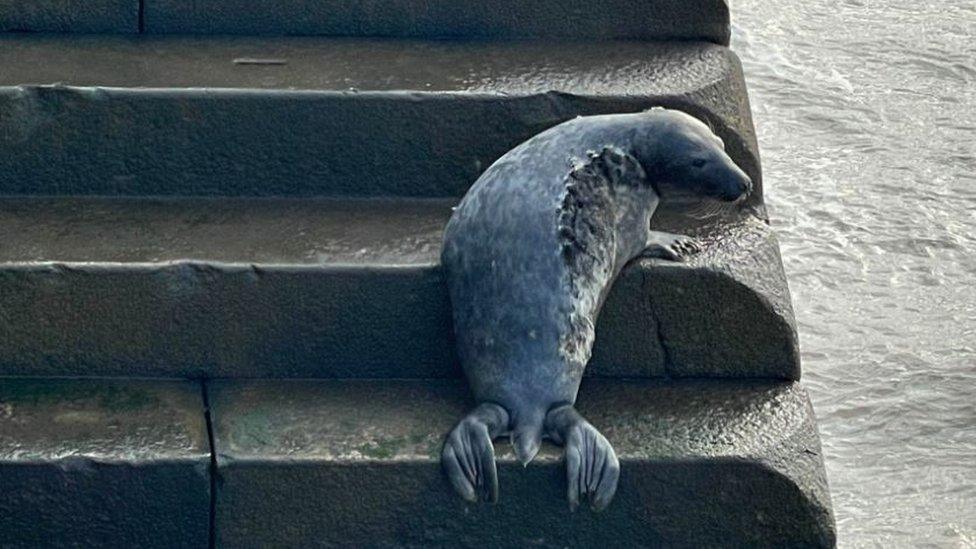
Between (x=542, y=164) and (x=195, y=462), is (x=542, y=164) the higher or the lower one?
the higher one

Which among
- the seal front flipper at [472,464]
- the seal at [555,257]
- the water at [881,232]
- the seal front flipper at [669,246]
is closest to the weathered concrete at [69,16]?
the seal at [555,257]

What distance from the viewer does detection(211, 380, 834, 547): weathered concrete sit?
4.45 metres

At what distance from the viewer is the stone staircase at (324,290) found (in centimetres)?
447

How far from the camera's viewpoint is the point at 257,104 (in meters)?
5.14

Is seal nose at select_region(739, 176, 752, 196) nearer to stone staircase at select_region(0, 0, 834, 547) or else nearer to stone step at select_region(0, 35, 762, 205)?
stone staircase at select_region(0, 0, 834, 547)

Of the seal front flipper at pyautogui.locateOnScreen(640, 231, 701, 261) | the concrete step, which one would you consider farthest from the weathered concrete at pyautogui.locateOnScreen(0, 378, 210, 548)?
the seal front flipper at pyautogui.locateOnScreen(640, 231, 701, 261)

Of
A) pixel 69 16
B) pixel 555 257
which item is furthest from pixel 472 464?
pixel 69 16

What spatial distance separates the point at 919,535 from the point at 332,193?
1864 millimetres

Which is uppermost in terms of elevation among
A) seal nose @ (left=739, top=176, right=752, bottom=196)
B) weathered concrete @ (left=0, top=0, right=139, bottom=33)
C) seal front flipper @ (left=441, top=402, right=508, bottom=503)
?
seal nose @ (left=739, top=176, right=752, bottom=196)

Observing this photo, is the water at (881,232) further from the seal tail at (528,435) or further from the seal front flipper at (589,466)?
the seal tail at (528,435)

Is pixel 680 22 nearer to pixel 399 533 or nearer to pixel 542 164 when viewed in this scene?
pixel 542 164

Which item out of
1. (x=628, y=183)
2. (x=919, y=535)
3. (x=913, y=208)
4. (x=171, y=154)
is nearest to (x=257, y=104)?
(x=171, y=154)

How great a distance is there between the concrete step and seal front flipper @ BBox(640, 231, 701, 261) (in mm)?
33

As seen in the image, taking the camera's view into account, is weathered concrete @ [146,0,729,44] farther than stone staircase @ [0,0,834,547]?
Yes
